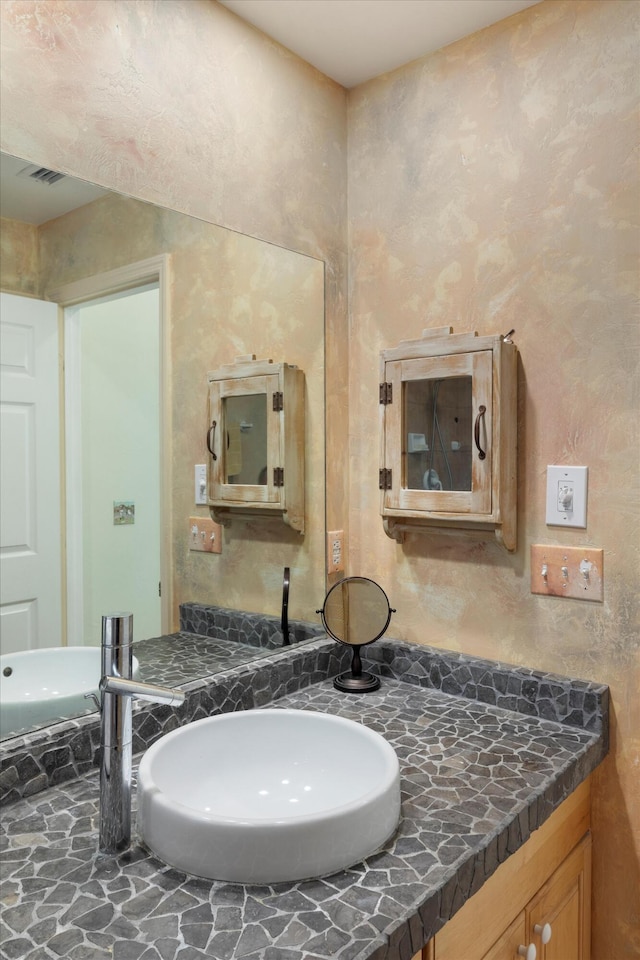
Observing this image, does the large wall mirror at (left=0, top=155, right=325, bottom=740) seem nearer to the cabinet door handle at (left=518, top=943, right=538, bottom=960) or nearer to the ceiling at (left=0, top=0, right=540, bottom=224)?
the ceiling at (left=0, top=0, right=540, bottom=224)

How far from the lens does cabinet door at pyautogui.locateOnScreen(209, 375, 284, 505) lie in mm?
1514

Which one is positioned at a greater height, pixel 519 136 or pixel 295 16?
pixel 295 16

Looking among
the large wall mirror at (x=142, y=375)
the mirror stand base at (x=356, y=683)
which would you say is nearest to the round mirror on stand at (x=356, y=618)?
the mirror stand base at (x=356, y=683)

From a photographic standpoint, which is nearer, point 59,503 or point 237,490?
point 59,503

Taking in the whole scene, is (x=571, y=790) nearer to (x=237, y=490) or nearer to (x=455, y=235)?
(x=237, y=490)

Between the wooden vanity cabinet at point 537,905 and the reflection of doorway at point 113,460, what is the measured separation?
2.50 feet

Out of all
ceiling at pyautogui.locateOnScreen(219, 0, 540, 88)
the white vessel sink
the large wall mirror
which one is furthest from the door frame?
ceiling at pyautogui.locateOnScreen(219, 0, 540, 88)

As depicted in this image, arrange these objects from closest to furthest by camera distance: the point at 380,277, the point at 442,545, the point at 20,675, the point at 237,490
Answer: the point at 20,675, the point at 237,490, the point at 442,545, the point at 380,277

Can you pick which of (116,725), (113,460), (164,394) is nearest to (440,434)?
(164,394)

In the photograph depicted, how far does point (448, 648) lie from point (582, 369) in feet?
2.45

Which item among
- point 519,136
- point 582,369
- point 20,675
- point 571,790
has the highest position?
point 519,136

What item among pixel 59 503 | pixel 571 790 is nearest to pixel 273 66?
pixel 59 503

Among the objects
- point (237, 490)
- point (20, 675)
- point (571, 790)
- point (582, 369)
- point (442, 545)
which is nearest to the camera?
point (20, 675)

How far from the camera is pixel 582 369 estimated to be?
146 centimetres
